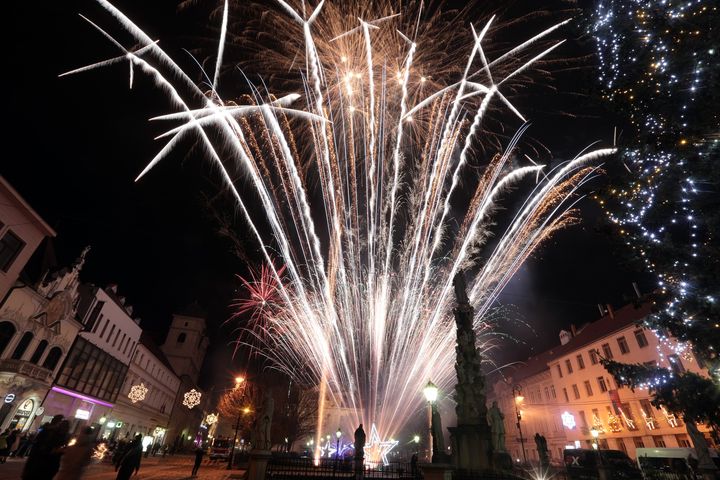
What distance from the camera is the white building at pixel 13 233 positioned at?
1988 centimetres

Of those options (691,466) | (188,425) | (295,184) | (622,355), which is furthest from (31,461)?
(188,425)

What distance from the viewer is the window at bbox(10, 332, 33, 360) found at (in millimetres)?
21614

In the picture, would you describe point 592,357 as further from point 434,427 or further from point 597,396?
point 434,427

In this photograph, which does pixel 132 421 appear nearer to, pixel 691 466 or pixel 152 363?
pixel 152 363

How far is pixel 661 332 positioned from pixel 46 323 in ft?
106

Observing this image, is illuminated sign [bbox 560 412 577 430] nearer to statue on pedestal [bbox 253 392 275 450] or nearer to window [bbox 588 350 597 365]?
window [bbox 588 350 597 365]

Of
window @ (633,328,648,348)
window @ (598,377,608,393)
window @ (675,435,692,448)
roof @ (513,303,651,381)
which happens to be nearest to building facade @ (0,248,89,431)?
roof @ (513,303,651,381)

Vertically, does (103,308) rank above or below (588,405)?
above

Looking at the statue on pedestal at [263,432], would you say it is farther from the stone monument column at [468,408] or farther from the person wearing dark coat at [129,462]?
the stone monument column at [468,408]

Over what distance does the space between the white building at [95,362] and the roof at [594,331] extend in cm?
4454

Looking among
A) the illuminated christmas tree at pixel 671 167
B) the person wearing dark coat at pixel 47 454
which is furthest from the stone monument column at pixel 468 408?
the person wearing dark coat at pixel 47 454

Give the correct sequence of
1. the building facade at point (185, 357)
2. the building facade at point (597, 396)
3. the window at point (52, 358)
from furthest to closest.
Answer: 1. the building facade at point (185, 357)
2. the building facade at point (597, 396)
3. the window at point (52, 358)

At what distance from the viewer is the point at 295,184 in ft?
56.3

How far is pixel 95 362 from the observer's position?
31.2m
